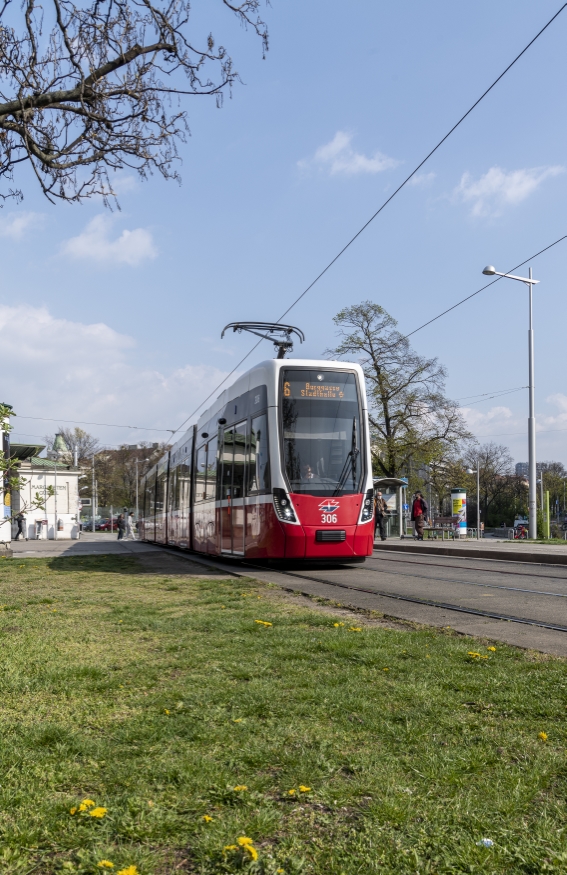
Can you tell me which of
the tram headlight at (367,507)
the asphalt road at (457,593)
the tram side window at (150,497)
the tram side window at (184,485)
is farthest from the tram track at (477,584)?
the tram side window at (150,497)

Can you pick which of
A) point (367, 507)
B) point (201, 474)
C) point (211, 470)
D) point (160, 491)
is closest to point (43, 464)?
point (160, 491)

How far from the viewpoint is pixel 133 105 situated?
27.8 ft

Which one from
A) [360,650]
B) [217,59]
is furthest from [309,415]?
[360,650]

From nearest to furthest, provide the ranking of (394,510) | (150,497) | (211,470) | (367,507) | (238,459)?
(367,507)
(238,459)
(211,470)
(150,497)
(394,510)

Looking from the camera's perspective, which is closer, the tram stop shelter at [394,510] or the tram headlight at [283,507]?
the tram headlight at [283,507]

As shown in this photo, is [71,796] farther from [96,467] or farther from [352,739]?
[96,467]

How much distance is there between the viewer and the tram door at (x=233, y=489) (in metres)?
14.9

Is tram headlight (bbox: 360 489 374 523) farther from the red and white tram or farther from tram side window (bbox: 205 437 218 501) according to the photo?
tram side window (bbox: 205 437 218 501)

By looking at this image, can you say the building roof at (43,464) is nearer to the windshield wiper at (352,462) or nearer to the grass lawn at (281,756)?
the windshield wiper at (352,462)

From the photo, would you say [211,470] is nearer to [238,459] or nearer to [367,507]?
[238,459]

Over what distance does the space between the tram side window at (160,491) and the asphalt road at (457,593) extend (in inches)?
475

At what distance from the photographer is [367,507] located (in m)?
13.5

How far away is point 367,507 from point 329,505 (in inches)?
30.0

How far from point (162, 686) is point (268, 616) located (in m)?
2.87
